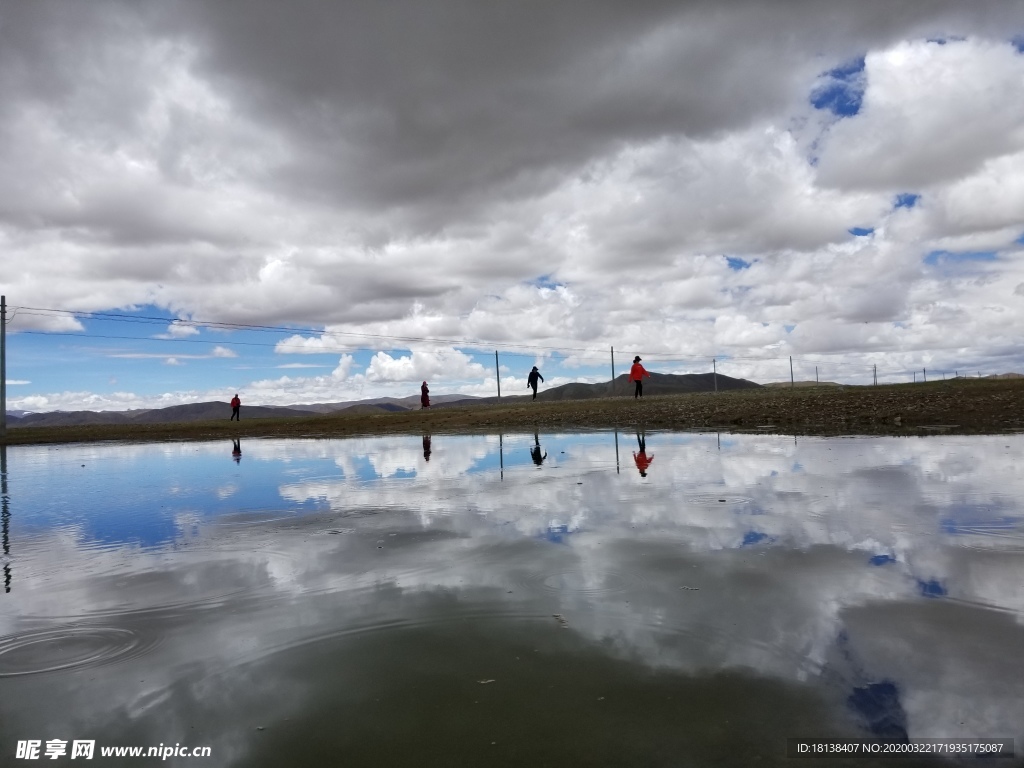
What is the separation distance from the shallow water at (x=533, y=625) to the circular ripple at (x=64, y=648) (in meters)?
0.02

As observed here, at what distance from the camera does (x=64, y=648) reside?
14.1 feet

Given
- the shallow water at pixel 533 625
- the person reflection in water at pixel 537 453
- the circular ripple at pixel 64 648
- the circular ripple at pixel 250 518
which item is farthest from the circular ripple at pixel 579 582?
the person reflection in water at pixel 537 453

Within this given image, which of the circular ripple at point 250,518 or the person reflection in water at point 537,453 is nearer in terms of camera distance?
the circular ripple at point 250,518

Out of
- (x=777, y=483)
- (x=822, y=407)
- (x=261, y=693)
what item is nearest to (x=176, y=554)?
(x=261, y=693)

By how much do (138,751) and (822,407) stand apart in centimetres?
2299

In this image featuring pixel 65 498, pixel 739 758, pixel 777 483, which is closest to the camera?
pixel 739 758

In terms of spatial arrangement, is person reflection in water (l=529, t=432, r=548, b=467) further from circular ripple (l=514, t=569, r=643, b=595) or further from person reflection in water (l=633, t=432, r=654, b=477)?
circular ripple (l=514, t=569, r=643, b=595)

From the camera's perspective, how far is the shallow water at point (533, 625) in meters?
3.07

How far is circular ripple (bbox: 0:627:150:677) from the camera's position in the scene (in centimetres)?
402

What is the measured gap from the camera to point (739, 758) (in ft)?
9.12

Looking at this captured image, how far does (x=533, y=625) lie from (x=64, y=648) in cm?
318

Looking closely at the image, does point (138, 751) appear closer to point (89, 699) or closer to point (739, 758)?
point (89, 699)

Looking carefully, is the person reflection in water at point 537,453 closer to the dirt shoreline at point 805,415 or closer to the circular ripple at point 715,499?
the circular ripple at point 715,499

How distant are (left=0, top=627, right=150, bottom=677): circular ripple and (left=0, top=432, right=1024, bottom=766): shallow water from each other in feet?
0.07
